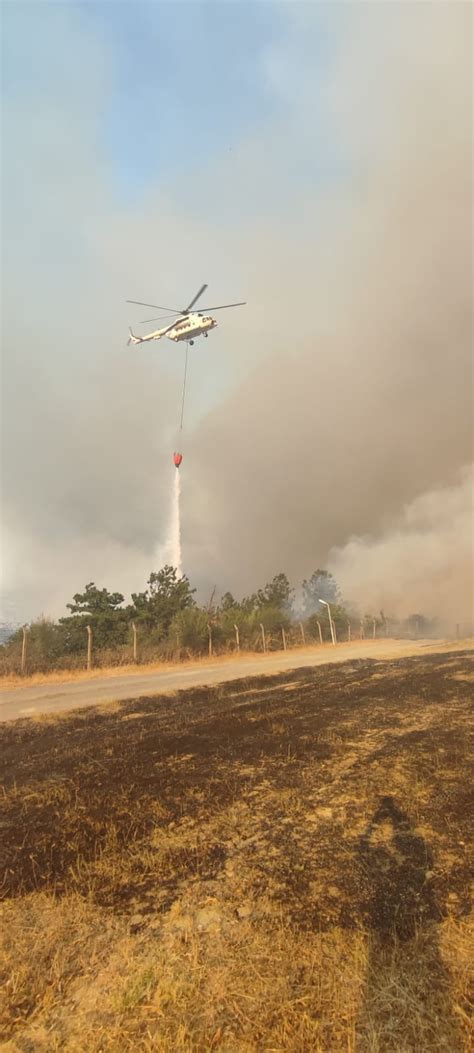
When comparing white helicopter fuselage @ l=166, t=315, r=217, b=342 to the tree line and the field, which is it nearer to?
the tree line

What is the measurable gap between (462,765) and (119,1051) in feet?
17.3

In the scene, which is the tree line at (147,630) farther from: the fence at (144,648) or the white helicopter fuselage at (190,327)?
the white helicopter fuselage at (190,327)

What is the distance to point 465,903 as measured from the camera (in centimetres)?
345

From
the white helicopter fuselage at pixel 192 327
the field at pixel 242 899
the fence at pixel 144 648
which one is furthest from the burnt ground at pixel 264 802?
the white helicopter fuselage at pixel 192 327

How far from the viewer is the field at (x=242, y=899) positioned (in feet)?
8.54

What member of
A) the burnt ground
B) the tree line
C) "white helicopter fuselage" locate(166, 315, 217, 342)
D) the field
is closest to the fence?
the tree line

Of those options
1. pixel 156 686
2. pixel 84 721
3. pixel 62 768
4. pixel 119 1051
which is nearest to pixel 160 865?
pixel 119 1051

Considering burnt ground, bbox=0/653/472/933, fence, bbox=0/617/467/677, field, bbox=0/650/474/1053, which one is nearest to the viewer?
field, bbox=0/650/474/1053

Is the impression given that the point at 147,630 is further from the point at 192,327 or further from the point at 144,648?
the point at 192,327

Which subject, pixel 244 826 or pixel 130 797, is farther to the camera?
pixel 130 797

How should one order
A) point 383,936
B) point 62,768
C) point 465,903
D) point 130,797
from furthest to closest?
point 62,768, point 130,797, point 465,903, point 383,936

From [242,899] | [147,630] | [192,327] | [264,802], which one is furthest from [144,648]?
[242,899]

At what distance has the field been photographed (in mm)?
2602

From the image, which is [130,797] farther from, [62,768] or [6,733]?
[6,733]
